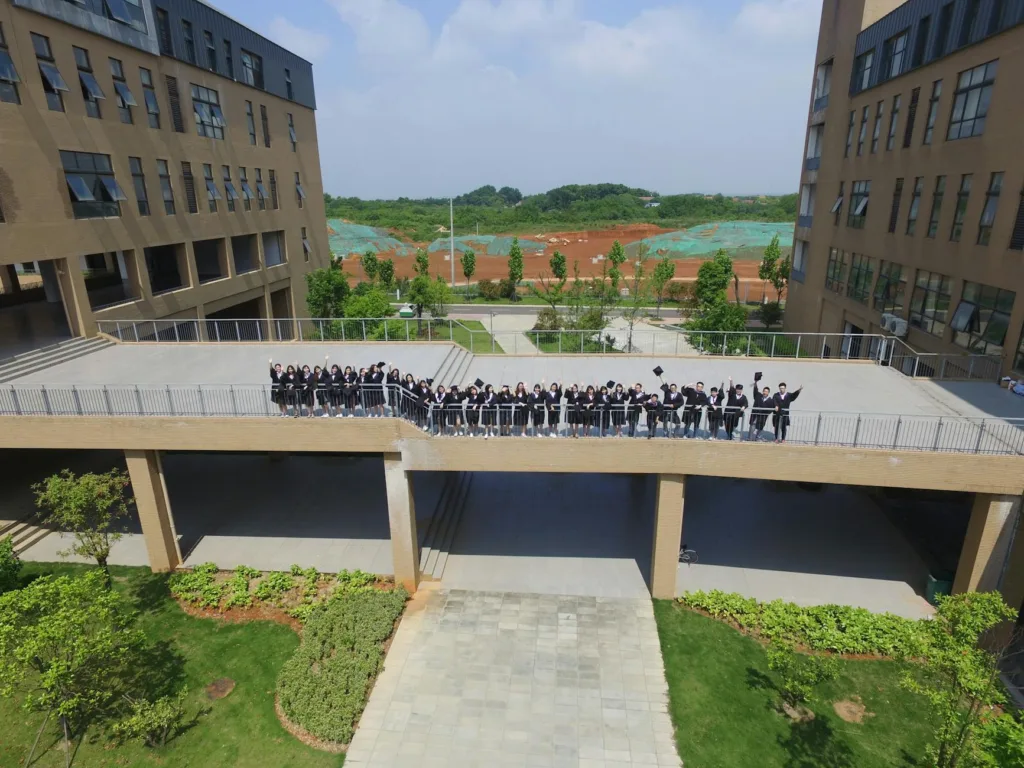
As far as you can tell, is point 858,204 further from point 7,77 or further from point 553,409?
point 7,77

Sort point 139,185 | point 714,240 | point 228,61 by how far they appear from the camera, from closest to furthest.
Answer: point 139,185 → point 228,61 → point 714,240

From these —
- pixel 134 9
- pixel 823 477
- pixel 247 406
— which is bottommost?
pixel 823 477

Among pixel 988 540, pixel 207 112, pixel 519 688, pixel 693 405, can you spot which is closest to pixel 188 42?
pixel 207 112

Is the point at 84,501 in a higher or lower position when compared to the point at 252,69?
lower

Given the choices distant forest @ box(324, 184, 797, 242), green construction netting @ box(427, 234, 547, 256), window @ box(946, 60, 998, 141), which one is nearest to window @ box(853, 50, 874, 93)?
window @ box(946, 60, 998, 141)

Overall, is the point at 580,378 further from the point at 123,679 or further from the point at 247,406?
the point at 123,679

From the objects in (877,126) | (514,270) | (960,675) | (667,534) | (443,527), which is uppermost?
(877,126)

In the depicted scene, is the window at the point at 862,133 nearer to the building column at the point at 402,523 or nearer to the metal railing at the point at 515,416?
the metal railing at the point at 515,416

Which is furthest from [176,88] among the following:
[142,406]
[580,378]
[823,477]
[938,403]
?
[938,403]

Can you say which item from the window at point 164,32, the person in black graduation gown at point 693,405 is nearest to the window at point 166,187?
the window at point 164,32
